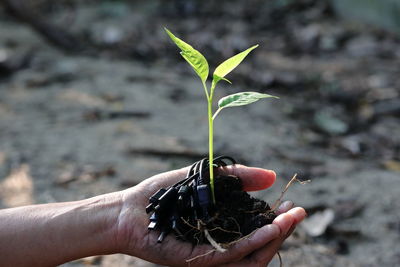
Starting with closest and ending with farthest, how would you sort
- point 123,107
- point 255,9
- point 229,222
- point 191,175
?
point 229,222 → point 191,175 → point 123,107 → point 255,9

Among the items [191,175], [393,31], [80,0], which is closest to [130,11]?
[80,0]

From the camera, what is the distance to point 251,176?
1869 millimetres

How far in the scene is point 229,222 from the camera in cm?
168

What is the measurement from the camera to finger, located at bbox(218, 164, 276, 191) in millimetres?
1856

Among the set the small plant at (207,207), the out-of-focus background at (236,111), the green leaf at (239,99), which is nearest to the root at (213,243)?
the small plant at (207,207)

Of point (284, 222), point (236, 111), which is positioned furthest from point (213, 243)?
point (236, 111)

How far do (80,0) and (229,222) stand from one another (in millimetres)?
6696

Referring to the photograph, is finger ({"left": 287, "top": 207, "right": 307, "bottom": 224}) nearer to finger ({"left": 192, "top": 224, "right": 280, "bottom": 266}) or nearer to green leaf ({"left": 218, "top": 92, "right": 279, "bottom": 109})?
finger ({"left": 192, "top": 224, "right": 280, "bottom": 266})

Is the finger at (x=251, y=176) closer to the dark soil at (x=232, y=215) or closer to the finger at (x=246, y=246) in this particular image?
the dark soil at (x=232, y=215)

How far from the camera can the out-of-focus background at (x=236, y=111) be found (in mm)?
2844

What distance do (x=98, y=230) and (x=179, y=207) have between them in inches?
11.6

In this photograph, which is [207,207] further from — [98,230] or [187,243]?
[98,230]

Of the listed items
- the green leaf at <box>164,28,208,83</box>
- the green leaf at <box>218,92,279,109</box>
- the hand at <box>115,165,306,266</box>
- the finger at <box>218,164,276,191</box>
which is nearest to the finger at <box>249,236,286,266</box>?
the hand at <box>115,165,306,266</box>

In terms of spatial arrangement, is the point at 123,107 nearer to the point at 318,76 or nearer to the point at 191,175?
the point at 318,76
